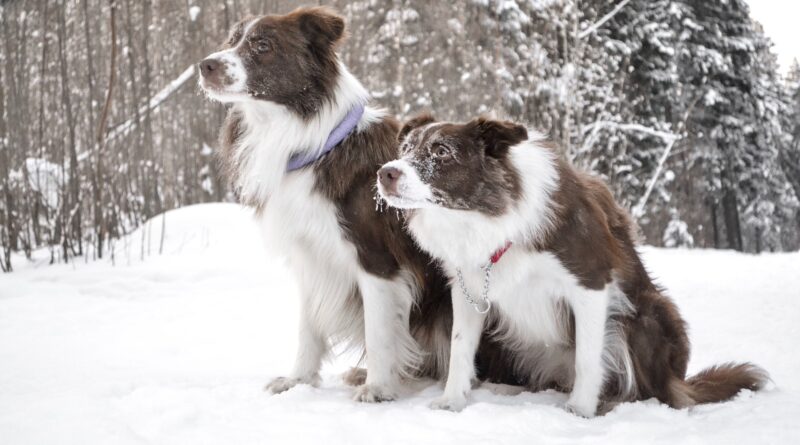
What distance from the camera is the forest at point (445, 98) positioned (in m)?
7.69

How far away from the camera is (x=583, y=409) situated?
330cm

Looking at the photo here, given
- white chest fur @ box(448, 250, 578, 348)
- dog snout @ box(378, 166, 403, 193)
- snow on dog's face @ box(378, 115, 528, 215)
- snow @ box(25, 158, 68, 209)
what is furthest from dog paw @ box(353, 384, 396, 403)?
snow @ box(25, 158, 68, 209)

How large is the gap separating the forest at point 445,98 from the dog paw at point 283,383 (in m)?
4.71

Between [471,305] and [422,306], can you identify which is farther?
[422,306]

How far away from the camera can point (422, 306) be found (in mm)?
3900

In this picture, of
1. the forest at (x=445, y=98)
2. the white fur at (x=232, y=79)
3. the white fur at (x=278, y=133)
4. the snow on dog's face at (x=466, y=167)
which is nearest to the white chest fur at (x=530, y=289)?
the snow on dog's face at (x=466, y=167)

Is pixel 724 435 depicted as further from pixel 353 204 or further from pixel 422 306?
pixel 353 204

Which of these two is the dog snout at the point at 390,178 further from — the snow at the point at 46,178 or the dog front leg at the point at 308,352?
the snow at the point at 46,178

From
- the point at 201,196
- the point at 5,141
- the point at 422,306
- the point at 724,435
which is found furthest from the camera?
the point at 201,196

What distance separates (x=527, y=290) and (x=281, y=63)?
72.5 inches

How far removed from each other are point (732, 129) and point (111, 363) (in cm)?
2404

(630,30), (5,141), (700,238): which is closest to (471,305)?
(5,141)

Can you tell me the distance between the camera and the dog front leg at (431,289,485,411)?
3443 millimetres

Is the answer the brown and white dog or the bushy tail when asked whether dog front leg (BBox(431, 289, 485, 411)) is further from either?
the bushy tail
